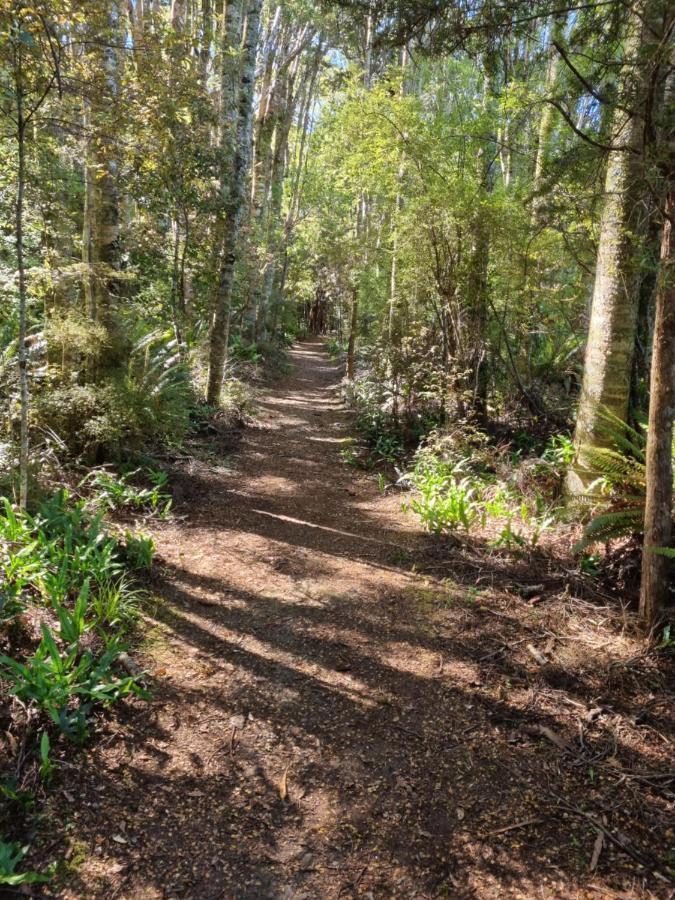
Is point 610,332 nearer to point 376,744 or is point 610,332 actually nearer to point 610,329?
point 610,329

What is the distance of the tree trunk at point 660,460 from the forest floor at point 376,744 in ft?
1.25

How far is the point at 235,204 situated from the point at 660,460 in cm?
756

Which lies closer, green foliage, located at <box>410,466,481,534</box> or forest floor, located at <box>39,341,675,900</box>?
forest floor, located at <box>39,341,675,900</box>

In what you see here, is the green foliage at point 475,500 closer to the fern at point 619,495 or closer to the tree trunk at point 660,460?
the fern at point 619,495

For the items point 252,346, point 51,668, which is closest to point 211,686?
point 51,668

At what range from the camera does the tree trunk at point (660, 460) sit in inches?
121

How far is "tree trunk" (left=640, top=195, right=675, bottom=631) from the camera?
3.08m

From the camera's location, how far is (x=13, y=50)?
3469 mm

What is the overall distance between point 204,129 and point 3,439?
532 cm

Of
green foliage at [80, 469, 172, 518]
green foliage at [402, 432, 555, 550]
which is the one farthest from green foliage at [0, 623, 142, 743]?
green foliage at [402, 432, 555, 550]

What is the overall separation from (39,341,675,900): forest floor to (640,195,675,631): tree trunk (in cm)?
38

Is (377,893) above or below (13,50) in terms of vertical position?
below

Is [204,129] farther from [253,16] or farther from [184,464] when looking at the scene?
[184,464]

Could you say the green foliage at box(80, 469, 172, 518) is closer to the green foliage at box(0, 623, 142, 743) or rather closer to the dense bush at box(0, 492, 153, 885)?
the dense bush at box(0, 492, 153, 885)
